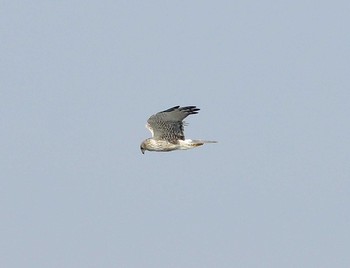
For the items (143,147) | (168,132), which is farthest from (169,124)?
(143,147)

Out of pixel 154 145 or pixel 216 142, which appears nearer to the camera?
pixel 216 142

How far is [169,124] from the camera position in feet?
108

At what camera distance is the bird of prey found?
32.2m

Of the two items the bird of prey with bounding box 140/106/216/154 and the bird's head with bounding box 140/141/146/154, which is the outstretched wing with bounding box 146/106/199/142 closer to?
the bird of prey with bounding box 140/106/216/154

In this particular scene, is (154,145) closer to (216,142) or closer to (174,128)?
(174,128)

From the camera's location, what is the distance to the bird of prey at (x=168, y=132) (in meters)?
32.2

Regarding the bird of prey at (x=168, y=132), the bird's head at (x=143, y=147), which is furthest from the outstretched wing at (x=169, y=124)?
the bird's head at (x=143, y=147)

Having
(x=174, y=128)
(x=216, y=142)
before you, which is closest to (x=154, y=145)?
(x=174, y=128)

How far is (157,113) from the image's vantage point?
32.2m

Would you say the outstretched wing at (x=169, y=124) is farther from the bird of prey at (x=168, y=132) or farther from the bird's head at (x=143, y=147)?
the bird's head at (x=143, y=147)

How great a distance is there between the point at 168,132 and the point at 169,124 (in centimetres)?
32

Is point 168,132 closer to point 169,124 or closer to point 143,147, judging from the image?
point 169,124

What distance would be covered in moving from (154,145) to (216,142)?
3420 mm

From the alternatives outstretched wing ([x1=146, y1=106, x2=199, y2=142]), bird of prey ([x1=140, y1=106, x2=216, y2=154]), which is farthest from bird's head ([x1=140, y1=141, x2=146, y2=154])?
outstretched wing ([x1=146, y1=106, x2=199, y2=142])
